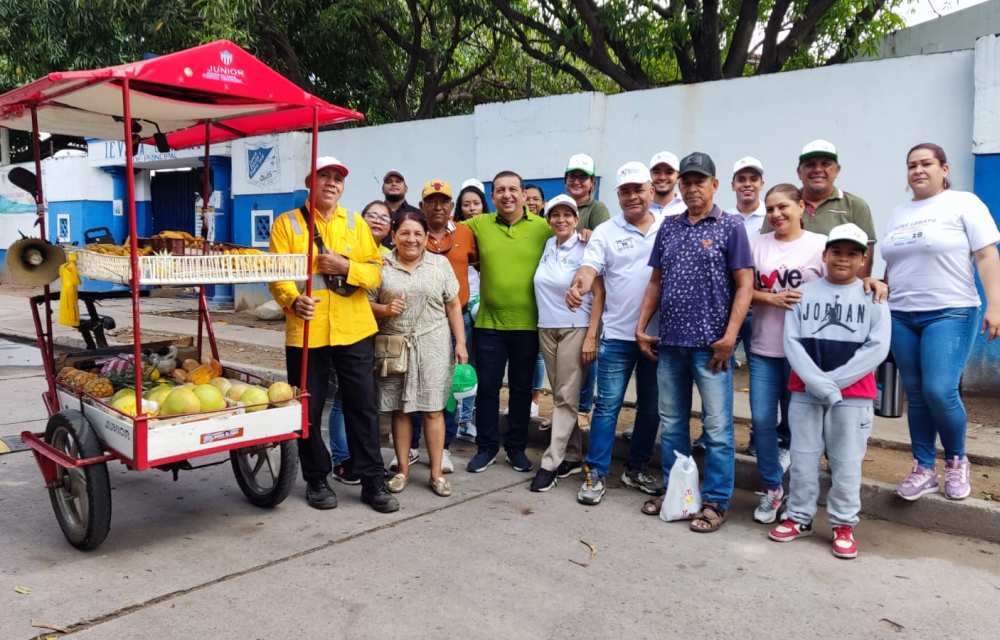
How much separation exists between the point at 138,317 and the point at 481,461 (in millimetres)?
2504

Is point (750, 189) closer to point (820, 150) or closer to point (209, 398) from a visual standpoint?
point (820, 150)

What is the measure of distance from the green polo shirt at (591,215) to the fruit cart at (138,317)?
6.04 ft

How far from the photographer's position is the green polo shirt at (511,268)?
16.4 feet

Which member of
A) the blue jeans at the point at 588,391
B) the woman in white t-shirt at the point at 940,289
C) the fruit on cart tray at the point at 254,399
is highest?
the woman in white t-shirt at the point at 940,289

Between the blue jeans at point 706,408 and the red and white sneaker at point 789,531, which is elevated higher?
the blue jeans at point 706,408

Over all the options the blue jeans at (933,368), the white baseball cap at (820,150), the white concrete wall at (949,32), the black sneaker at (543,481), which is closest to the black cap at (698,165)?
the white baseball cap at (820,150)

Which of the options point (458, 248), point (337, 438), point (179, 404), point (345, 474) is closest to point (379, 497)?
point (345, 474)

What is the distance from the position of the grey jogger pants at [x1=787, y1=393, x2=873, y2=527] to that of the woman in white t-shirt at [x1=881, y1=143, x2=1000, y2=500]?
55 centimetres

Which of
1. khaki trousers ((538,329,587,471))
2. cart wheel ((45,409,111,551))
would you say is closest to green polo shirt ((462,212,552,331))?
khaki trousers ((538,329,587,471))

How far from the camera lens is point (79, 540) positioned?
3887 millimetres

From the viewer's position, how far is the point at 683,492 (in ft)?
14.1

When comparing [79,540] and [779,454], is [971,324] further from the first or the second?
[79,540]

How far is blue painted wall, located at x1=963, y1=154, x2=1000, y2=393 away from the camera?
6285 millimetres

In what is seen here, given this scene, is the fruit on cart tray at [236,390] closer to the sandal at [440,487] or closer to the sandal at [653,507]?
the sandal at [440,487]
